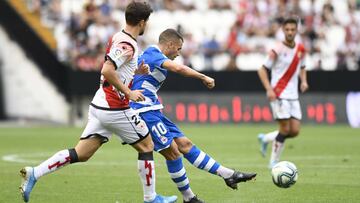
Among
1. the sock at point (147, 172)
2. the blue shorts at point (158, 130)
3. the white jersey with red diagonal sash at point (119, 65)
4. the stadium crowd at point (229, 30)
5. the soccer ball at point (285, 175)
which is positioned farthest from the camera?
the stadium crowd at point (229, 30)

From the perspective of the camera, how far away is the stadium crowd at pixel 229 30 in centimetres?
2906

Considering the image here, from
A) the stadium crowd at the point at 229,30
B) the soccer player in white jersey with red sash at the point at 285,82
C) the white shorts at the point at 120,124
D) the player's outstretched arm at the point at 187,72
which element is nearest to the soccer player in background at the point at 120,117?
the white shorts at the point at 120,124

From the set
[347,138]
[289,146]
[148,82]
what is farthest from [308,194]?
[347,138]

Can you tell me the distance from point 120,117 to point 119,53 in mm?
747

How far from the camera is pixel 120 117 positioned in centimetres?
985

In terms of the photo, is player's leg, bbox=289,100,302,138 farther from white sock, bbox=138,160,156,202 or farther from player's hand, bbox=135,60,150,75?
white sock, bbox=138,160,156,202

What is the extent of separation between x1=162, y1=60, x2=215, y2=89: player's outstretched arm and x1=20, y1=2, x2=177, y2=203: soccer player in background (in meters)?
0.47

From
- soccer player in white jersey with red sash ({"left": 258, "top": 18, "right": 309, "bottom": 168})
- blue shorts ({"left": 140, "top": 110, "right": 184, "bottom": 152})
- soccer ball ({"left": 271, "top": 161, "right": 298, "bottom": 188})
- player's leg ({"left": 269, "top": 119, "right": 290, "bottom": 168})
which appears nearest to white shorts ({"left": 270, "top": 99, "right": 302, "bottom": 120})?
soccer player in white jersey with red sash ({"left": 258, "top": 18, "right": 309, "bottom": 168})

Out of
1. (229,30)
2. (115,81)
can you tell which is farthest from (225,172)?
(229,30)

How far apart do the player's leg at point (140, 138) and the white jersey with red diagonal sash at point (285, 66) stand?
19.3 ft

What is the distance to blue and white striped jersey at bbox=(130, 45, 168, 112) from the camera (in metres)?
10.6

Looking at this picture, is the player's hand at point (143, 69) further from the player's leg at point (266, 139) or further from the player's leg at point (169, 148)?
the player's leg at point (266, 139)

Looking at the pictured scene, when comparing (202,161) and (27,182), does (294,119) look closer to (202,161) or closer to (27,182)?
(202,161)

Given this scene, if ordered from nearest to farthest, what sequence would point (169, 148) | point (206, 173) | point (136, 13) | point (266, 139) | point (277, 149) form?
point (136, 13) → point (169, 148) → point (206, 173) → point (277, 149) → point (266, 139)
